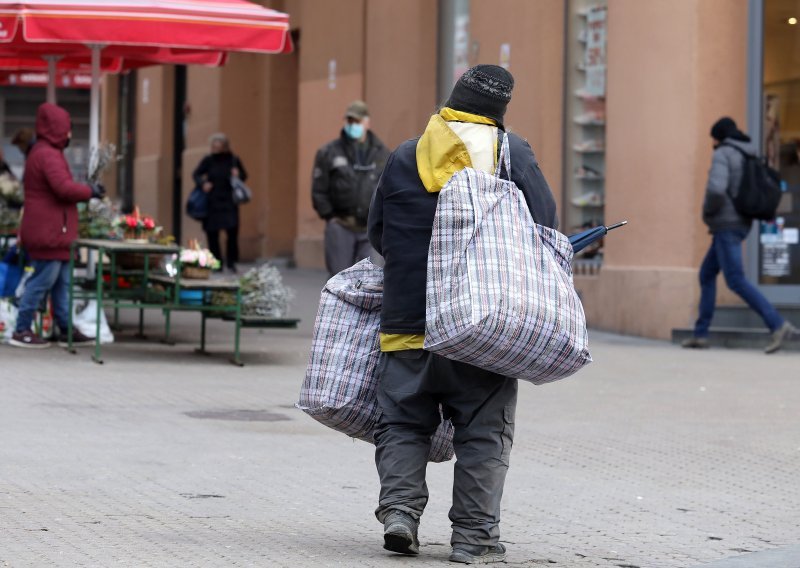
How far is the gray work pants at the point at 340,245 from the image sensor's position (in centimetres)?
1327

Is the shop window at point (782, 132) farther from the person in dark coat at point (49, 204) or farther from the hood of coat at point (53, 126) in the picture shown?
the hood of coat at point (53, 126)

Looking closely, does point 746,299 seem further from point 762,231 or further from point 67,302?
point 67,302

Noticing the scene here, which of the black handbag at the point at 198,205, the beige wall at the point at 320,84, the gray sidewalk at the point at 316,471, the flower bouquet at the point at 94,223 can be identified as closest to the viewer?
the gray sidewalk at the point at 316,471

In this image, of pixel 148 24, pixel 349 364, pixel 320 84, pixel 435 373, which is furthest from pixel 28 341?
pixel 320 84

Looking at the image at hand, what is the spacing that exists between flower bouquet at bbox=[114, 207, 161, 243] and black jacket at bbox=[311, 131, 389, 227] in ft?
4.45

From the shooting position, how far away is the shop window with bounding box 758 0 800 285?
14.3 meters

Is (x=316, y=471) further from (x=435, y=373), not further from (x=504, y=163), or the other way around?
(x=504, y=163)

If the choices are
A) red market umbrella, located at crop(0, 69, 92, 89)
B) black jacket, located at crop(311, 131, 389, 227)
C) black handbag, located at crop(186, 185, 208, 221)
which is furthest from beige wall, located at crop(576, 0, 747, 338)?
black handbag, located at crop(186, 185, 208, 221)

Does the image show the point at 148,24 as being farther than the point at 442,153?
Yes

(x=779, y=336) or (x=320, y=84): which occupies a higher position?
(x=320, y=84)

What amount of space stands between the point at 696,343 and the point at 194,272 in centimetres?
430

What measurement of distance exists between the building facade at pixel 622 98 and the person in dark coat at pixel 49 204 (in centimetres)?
498

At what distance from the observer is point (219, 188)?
21484mm

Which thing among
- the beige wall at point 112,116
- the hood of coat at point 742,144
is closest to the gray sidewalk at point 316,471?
the hood of coat at point 742,144
